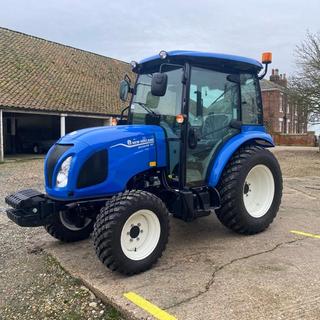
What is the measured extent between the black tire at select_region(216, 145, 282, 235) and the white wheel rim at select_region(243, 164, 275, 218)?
5.8 inches

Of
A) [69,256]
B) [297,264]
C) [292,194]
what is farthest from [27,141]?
[297,264]

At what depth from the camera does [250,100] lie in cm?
542

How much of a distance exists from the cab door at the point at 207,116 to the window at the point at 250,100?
13 centimetres

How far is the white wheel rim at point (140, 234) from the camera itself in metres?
3.91

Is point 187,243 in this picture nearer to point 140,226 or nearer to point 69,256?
point 140,226

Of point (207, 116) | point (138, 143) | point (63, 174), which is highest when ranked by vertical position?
point (207, 116)

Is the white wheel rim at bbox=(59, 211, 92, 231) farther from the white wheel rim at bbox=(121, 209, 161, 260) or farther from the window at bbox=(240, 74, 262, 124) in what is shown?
the window at bbox=(240, 74, 262, 124)

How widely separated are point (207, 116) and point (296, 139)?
94.7 feet

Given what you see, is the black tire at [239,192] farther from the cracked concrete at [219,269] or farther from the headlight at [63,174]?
the headlight at [63,174]

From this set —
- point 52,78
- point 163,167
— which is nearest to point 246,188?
point 163,167

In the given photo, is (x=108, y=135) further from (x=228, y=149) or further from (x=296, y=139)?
(x=296, y=139)

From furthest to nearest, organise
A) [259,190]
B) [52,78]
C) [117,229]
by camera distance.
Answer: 1. [52,78]
2. [259,190]
3. [117,229]

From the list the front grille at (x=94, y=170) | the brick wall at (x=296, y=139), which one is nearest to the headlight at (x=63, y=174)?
the front grille at (x=94, y=170)

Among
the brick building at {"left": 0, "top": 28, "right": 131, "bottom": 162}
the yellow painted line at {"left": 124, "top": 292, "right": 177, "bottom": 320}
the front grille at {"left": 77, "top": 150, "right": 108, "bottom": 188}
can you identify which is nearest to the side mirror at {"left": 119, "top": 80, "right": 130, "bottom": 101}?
the front grille at {"left": 77, "top": 150, "right": 108, "bottom": 188}
